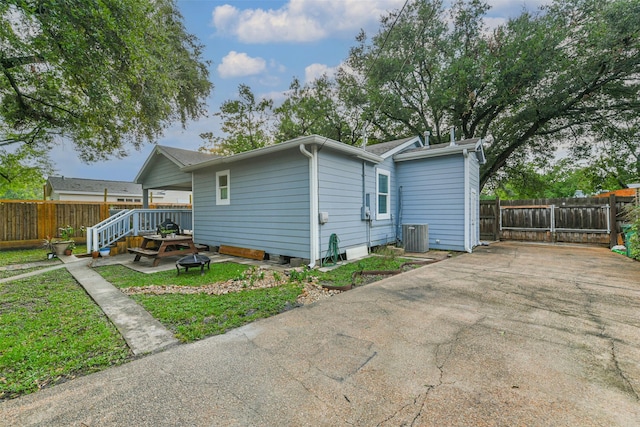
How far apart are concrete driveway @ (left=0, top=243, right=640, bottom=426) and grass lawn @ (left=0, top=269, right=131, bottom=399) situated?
0.24 meters

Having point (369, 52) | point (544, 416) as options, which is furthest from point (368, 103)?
point (544, 416)

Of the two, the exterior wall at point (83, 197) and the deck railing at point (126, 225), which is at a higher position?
the exterior wall at point (83, 197)

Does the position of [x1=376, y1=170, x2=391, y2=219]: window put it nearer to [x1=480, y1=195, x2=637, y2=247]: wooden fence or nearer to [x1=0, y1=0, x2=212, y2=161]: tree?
[x1=480, y1=195, x2=637, y2=247]: wooden fence

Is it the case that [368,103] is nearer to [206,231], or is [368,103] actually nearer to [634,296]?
[206,231]

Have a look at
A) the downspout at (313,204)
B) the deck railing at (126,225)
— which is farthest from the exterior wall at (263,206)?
the deck railing at (126,225)

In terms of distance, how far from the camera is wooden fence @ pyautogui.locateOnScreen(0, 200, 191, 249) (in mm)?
9148

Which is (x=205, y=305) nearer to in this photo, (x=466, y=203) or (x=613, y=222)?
(x=466, y=203)

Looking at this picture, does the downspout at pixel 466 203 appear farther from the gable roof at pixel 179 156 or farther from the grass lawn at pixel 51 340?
the gable roof at pixel 179 156

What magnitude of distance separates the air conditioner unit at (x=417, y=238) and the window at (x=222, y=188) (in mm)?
5402

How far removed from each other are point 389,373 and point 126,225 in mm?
9493

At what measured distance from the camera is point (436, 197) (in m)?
8.25

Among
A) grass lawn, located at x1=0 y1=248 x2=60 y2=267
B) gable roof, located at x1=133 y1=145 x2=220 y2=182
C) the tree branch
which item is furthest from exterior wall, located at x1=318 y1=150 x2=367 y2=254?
grass lawn, located at x1=0 y1=248 x2=60 y2=267

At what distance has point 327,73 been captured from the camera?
17.7 m

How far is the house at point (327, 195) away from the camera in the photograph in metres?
6.15
